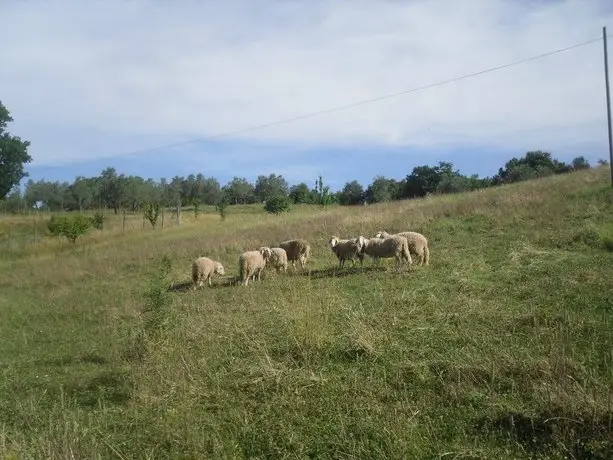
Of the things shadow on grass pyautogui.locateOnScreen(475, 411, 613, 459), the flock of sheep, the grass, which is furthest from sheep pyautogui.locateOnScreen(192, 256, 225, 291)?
shadow on grass pyautogui.locateOnScreen(475, 411, 613, 459)

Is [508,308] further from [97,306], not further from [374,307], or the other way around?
[97,306]

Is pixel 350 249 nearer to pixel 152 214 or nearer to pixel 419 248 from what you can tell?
pixel 419 248

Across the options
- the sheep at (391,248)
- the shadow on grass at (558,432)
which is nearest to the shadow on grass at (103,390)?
the shadow on grass at (558,432)

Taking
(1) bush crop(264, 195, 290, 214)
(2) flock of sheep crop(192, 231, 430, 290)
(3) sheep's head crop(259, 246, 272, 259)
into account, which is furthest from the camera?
(1) bush crop(264, 195, 290, 214)

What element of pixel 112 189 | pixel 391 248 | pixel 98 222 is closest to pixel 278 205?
pixel 98 222

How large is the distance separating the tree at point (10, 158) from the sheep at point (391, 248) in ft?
167

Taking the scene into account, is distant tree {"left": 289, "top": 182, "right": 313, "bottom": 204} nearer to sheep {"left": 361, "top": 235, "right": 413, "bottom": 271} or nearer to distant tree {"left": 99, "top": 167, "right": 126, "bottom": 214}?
distant tree {"left": 99, "top": 167, "right": 126, "bottom": 214}

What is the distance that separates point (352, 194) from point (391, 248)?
7398cm

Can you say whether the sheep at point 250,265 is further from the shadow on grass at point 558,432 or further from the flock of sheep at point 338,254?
the shadow on grass at point 558,432

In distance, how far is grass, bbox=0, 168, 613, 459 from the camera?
240 inches

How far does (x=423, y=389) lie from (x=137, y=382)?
4.64m

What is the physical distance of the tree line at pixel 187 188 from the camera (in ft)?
205

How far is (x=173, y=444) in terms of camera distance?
656cm

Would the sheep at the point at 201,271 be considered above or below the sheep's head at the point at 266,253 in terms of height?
below
